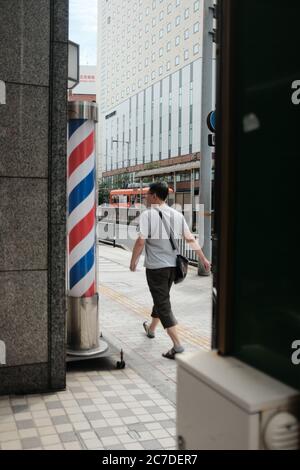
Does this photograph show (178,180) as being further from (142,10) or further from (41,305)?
(142,10)

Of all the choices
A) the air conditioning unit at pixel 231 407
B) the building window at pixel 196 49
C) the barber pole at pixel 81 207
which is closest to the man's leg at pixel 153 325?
the barber pole at pixel 81 207

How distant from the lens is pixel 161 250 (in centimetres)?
585

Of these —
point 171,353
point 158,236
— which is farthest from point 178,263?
point 171,353

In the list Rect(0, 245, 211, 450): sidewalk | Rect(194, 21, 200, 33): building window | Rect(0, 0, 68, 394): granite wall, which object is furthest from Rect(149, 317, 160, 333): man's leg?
Rect(194, 21, 200, 33): building window

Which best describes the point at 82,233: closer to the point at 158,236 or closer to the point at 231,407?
the point at 158,236

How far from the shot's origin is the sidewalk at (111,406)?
3584 mm

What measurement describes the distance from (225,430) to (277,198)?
1.92 ft

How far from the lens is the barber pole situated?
522 cm

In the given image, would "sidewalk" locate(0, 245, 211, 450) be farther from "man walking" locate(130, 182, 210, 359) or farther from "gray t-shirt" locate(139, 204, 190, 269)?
"gray t-shirt" locate(139, 204, 190, 269)

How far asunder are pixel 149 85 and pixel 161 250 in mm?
82690

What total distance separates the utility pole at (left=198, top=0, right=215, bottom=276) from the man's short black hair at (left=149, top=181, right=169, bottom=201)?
5.92m

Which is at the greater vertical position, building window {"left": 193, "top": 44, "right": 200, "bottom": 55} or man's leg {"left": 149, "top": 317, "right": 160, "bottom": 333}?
building window {"left": 193, "top": 44, "right": 200, "bottom": 55}

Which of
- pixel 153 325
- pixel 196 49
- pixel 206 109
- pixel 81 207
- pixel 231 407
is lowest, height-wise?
pixel 153 325

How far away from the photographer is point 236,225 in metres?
1.43
